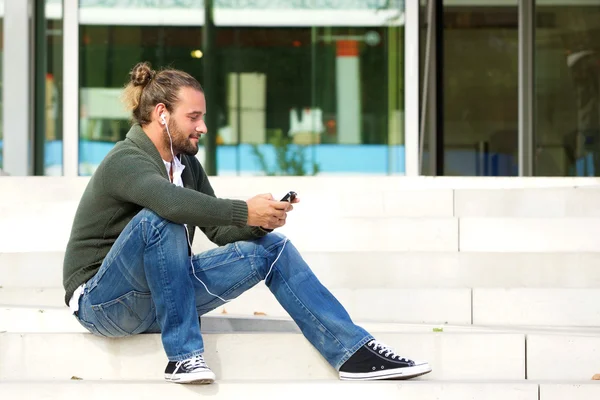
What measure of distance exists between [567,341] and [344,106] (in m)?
7.00

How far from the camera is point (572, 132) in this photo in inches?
493

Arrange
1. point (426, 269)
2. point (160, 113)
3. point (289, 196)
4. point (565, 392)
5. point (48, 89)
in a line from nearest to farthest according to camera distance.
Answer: point (565, 392) < point (289, 196) < point (160, 113) < point (426, 269) < point (48, 89)

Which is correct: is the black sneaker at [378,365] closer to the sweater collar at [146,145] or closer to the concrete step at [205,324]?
the concrete step at [205,324]

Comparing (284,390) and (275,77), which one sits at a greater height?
(275,77)

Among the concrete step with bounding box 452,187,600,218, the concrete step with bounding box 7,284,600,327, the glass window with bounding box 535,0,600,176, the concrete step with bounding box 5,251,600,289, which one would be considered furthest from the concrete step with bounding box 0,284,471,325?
the glass window with bounding box 535,0,600,176

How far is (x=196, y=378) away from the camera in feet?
10.4

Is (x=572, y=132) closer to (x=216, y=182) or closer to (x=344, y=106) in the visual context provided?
(x=344, y=106)

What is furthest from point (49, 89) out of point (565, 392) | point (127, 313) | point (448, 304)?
point (565, 392)

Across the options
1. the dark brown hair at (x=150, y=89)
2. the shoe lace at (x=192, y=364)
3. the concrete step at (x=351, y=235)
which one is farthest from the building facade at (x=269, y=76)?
the shoe lace at (x=192, y=364)

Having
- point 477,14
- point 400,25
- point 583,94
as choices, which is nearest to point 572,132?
point 583,94

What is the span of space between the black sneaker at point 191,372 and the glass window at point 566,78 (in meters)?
9.75

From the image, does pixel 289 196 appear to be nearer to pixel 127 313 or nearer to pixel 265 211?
pixel 265 211

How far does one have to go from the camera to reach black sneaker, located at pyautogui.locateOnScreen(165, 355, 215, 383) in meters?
3.19

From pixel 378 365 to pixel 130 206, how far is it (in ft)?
Answer: 3.19
